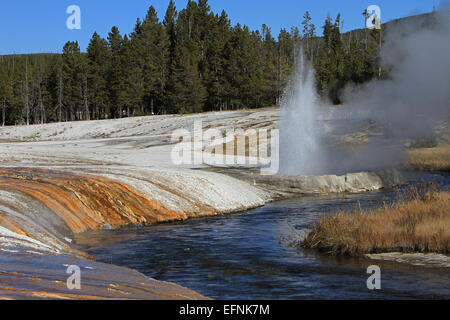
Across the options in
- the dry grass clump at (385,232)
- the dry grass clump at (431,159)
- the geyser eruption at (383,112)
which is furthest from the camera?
the dry grass clump at (431,159)

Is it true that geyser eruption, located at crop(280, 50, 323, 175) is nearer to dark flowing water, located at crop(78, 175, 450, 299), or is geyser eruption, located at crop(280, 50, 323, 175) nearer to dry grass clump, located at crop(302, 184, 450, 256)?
dark flowing water, located at crop(78, 175, 450, 299)

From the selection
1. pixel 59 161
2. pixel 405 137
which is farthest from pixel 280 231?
pixel 405 137

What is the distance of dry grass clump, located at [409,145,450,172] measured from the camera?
1419 inches

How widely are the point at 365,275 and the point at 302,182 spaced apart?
1477 cm

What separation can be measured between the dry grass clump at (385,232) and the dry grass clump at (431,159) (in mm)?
23695

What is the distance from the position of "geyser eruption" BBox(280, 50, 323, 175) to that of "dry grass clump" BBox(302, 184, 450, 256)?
687 inches

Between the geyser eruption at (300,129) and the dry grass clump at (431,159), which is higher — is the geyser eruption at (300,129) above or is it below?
above

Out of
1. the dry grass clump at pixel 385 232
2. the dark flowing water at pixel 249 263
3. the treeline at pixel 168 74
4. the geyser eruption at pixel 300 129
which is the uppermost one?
the treeline at pixel 168 74

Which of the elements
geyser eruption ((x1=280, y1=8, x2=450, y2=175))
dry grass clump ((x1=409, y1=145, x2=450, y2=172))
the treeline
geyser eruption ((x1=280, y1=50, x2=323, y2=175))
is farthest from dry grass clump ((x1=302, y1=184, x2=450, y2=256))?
the treeline

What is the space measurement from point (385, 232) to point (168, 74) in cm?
7532

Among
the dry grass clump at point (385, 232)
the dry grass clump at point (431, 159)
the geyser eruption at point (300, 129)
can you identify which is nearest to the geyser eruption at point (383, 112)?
the geyser eruption at point (300, 129)

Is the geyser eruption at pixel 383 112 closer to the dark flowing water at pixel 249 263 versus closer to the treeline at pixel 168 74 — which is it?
the dark flowing water at pixel 249 263

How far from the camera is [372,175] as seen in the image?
27.3 meters

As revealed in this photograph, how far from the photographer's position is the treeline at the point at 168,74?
79.2m
